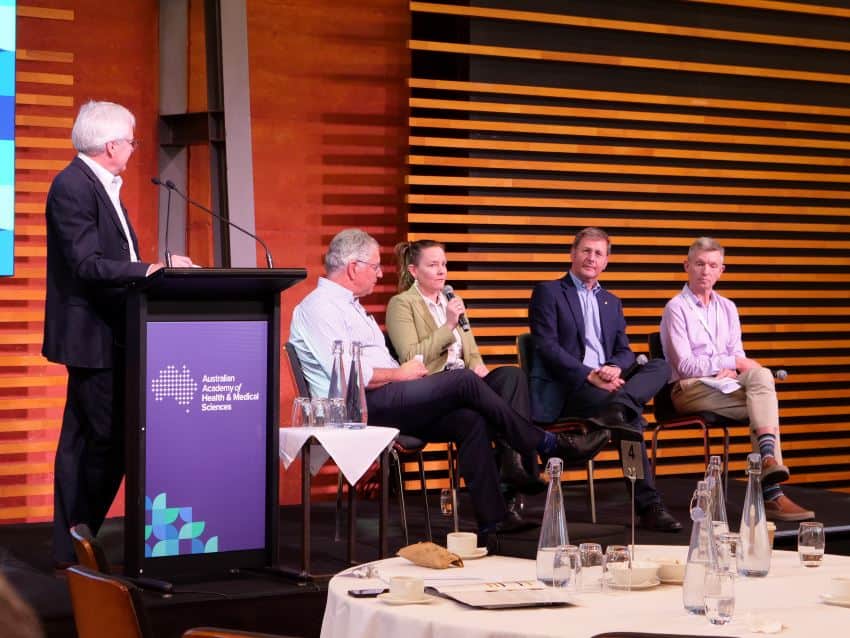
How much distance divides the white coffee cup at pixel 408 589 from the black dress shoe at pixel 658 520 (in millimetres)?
3404

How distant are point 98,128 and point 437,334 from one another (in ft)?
5.86

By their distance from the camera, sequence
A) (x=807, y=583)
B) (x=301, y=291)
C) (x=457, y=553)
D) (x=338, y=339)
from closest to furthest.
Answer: (x=807, y=583), (x=457, y=553), (x=338, y=339), (x=301, y=291)

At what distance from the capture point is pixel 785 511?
589 centimetres

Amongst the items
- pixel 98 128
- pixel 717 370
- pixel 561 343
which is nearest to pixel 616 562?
pixel 98 128

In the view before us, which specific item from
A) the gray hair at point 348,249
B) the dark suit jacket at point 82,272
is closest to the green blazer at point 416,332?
the gray hair at point 348,249

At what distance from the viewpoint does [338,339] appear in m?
4.90

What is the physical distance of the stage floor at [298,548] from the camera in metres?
4.09

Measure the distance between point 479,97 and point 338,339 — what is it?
2816mm

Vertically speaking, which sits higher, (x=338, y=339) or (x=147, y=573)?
(x=338, y=339)

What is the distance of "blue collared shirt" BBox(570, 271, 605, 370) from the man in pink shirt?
44 cm

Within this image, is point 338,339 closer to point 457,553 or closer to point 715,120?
point 457,553

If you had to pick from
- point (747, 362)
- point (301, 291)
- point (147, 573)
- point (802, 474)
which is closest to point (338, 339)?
point (147, 573)

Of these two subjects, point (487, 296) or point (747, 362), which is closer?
point (747, 362)

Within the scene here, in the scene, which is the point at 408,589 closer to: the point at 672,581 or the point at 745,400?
the point at 672,581
